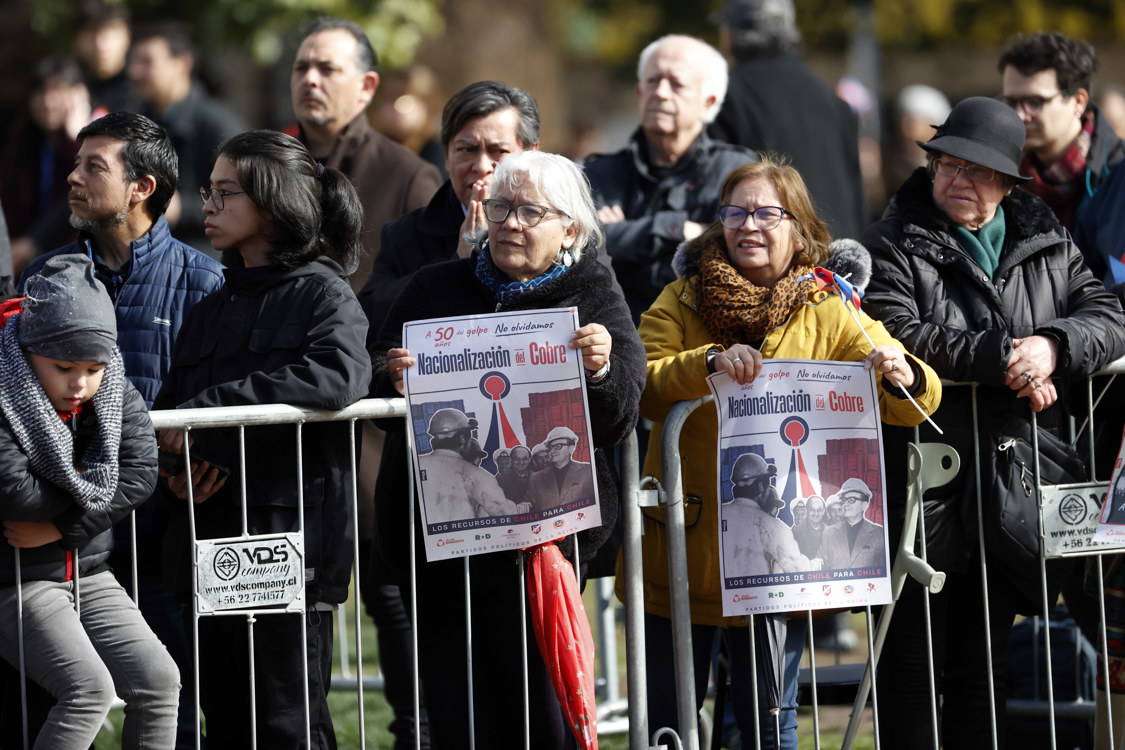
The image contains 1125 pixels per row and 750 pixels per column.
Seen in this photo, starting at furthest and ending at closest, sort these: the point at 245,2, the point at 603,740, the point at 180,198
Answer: the point at 245,2 → the point at 180,198 → the point at 603,740

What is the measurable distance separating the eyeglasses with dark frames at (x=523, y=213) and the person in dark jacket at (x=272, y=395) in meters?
0.49

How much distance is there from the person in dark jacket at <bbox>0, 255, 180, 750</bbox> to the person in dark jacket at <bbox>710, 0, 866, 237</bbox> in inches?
136

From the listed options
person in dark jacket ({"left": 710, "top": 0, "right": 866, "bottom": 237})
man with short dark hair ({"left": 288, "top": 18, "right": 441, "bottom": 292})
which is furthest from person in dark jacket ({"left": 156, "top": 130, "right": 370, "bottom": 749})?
person in dark jacket ({"left": 710, "top": 0, "right": 866, "bottom": 237})

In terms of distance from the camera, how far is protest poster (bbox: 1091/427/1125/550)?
455 centimetres

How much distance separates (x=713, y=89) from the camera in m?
6.04

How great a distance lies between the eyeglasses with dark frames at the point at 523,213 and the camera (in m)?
4.17

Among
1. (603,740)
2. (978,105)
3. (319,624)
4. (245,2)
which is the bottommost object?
(603,740)

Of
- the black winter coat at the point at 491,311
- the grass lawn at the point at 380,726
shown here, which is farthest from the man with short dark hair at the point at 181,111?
the black winter coat at the point at 491,311

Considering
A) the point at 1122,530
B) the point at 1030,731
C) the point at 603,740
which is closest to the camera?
the point at 1122,530

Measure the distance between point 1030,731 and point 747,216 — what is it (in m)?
2.21

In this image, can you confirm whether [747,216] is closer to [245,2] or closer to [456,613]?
[456,613]

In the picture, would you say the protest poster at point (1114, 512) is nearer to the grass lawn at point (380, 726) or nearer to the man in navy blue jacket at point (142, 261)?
the grass lawn at point (380, 726)

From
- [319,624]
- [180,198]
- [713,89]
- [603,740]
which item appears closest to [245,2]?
[180,198]

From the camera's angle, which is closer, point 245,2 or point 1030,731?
point 1030,731
